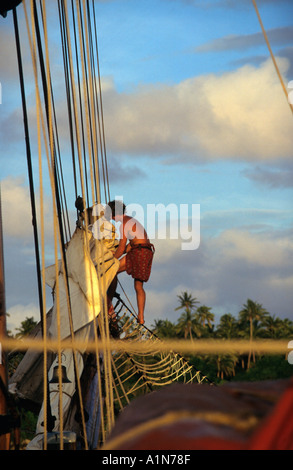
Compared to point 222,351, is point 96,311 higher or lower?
lower

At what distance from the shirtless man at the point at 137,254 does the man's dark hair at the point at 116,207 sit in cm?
28

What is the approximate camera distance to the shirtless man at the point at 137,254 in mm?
7219

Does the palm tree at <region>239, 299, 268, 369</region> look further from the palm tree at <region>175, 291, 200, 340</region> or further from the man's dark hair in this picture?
the man's dark hair

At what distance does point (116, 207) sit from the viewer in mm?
6812

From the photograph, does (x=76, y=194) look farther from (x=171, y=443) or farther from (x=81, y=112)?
(x=171, y=443)

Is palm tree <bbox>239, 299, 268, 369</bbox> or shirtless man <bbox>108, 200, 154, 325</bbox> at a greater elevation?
palm tree <bbox>239, 299, 268, 369</bbox>

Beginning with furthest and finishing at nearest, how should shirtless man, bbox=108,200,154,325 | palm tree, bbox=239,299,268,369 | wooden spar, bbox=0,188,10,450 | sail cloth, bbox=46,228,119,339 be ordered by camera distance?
palm tree, bbox=239,299,268,369 → shirtless man, bbox=108,200,154,325 → sail cloth, bbox=46,228,119,339 → wooden spar, bbox=0,188,10,450

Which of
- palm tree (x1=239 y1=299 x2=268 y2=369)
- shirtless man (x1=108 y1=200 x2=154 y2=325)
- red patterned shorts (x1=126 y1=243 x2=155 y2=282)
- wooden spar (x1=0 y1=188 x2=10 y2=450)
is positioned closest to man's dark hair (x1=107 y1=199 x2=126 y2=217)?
shirtless man (x1=108 y1=200 x2=154 y2=325)

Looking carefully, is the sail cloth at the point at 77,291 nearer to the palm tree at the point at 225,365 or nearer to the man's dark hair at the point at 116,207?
the man's dark hair at the point at 116,207

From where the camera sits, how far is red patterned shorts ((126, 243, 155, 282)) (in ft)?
23.9

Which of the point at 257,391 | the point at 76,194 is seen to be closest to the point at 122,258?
the point at 76,194

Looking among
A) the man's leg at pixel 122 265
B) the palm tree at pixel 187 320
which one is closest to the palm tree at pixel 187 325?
the palm tree at pixel 187 320

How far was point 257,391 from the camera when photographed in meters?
1.52
